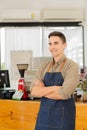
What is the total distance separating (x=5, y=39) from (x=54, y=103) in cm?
406

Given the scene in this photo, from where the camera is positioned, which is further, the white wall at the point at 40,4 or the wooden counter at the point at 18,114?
the white wall at the point at 40,4

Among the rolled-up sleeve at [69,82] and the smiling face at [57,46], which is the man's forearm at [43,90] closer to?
the rolled-up sleeve at [69,82]

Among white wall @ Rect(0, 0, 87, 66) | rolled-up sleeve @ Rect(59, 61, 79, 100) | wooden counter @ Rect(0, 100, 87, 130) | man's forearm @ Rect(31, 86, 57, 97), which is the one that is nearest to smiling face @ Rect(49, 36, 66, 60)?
rolled-up sleeve @ Rect(59, 61, 79, 100)

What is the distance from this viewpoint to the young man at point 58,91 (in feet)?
7.18

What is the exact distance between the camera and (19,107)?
10.2 feet

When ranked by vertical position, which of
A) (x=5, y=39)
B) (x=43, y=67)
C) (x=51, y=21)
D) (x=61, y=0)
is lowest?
(x=43, y=67)

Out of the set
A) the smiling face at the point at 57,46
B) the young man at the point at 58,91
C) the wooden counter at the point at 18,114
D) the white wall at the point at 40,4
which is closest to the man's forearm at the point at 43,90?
the young man at the point at 58,91

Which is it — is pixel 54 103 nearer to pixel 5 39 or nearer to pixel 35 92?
pixel 35 92

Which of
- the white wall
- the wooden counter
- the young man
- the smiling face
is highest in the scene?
the white wall

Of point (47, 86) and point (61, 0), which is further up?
point (61, 0)

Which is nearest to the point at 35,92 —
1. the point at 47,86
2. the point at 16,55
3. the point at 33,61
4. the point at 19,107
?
the point at 47,86

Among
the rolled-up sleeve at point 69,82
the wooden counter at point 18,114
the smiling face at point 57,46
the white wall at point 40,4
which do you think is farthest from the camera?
the white wall at point 40,4

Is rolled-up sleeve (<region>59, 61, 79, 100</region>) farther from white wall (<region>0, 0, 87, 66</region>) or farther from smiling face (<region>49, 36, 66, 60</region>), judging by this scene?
white wall (<region>0, 0, 87, 66</region>)

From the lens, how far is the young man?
219 cm
